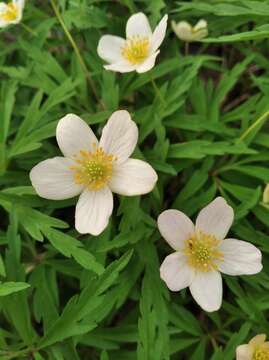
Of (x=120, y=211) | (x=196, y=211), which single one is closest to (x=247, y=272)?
(x=196, y=211)

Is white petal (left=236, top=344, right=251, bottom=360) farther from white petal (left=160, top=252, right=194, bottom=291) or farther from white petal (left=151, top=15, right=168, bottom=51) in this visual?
white petal (left=151, top=15, right=168, bottom=51)

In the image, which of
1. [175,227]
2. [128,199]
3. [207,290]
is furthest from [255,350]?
[128,199]

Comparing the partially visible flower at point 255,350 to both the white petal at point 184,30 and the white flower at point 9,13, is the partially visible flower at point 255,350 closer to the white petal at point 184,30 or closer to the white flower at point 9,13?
the white petal at point 184,30

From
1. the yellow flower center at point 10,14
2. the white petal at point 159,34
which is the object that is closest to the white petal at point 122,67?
the white petal at point 159,34

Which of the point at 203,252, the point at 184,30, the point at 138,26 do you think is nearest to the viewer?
the point at 203,252

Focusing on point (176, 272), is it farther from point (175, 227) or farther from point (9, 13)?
point (9, 13)

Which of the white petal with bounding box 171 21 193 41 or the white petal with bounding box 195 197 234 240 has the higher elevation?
the white petal with bounding box 171 21 193 41

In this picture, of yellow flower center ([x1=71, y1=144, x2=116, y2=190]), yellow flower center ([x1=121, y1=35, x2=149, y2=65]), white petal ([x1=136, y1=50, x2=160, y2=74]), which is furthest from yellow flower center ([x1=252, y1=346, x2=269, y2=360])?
yellow flower center ([x1=121, y1=35, x2=149, y2=65])
